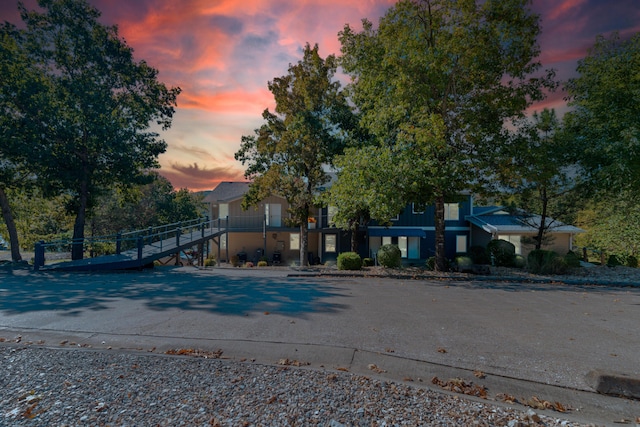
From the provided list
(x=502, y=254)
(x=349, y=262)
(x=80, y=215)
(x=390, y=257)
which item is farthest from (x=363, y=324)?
(x=80, y=215)

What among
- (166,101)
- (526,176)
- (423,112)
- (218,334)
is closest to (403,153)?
(423,112)

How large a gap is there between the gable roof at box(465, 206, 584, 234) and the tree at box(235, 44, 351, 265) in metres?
11.9

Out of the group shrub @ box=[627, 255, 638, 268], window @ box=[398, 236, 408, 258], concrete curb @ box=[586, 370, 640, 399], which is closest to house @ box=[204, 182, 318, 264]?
window @ box=[398, 236, 408, 258]

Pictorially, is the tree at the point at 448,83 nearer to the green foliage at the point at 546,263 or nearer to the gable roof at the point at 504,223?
the green foliage at the point at 546,263

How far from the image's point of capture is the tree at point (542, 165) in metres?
12.7

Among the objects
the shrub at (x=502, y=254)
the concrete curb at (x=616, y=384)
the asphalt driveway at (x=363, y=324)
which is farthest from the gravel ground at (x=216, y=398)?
the shrub at (x=502, y=254)

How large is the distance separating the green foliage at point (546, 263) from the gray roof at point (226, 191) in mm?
19516

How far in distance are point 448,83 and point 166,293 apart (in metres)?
12.1

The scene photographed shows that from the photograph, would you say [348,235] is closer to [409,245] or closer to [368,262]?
[368,262]

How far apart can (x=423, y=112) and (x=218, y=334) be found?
1091 centimetres

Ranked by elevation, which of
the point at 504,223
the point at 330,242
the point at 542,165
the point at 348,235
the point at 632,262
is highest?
the point at 542,165

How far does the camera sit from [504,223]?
24172mm

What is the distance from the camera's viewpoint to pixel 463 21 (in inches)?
493

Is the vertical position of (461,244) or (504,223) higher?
(504,223)
